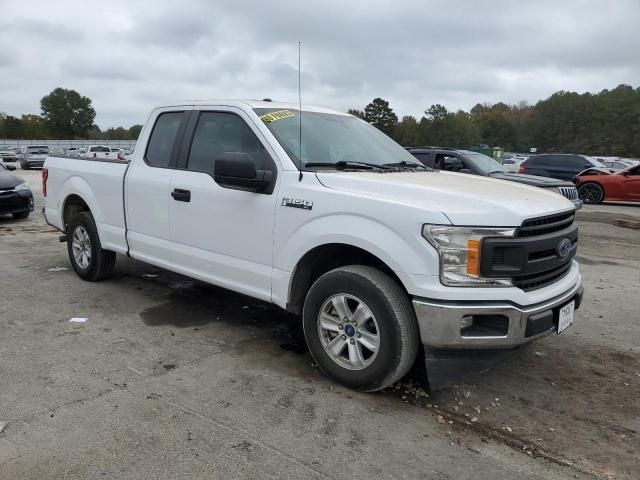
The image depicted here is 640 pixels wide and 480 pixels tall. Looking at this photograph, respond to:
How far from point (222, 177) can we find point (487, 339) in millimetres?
2132

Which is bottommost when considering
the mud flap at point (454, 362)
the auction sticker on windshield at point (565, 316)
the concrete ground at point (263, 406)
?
the concrete ground at point (263, 406)

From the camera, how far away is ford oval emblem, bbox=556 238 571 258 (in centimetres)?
358

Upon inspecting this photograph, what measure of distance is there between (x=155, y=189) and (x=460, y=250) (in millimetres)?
3001

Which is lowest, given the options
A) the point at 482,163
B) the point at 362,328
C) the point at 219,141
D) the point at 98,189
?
the point at 362,328

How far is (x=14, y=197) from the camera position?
37.1ft

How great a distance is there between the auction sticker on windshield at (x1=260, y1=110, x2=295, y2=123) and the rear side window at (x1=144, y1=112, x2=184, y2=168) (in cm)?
110

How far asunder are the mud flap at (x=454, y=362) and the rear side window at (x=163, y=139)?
3.01 meters

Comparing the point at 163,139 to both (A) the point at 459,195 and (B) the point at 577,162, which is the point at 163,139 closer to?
(A) the point at 459,195

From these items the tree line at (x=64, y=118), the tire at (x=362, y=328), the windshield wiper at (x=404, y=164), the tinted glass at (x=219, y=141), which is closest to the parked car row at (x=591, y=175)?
the windshield wiper at (x=404, y=164)

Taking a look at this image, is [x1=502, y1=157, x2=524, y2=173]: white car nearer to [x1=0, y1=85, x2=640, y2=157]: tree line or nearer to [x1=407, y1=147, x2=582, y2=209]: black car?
[x1=407, y1=147, x2=582, y2=209]: black car

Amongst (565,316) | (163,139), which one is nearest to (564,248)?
(565,316)

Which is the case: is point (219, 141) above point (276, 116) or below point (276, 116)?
below

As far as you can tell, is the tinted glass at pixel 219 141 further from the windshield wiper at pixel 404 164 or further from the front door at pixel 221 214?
the windshield wiper at pixel 404 164

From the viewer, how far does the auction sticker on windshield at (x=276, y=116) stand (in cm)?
432
